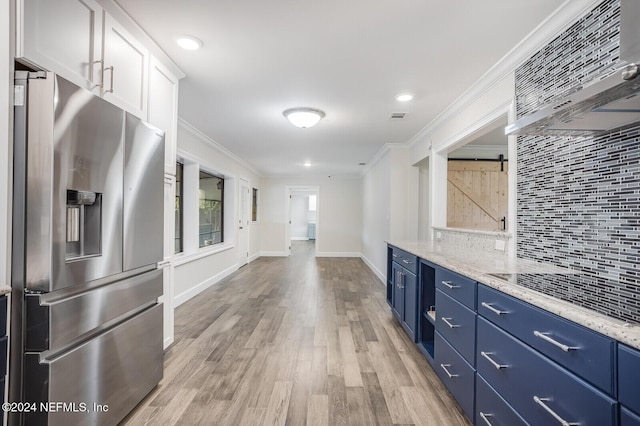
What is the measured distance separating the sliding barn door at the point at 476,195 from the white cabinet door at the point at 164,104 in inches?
168

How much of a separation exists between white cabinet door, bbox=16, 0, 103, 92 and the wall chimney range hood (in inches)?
86.8

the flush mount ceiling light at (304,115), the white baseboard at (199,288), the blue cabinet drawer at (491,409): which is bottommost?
the white baseboard at (199,288)

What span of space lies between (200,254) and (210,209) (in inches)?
45.5

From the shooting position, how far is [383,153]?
576 centimetres

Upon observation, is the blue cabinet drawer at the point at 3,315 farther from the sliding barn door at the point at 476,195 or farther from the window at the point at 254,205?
the window at the point at 254,205

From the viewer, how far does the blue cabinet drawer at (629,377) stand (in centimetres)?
83

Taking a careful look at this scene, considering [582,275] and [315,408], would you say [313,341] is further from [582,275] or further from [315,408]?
[582,275]

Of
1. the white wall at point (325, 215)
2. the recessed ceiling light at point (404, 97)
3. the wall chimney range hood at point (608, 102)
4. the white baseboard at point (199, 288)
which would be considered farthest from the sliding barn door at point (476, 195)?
the white wall at point (325, 215)

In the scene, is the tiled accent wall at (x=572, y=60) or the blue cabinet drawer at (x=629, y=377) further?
the tiled accent wall at (x=572, y=60)

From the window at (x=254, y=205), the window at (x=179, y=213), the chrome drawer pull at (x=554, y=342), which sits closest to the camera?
the chrome drawer pull at (x=554, y=342)

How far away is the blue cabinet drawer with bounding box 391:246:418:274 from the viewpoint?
2.81 metres

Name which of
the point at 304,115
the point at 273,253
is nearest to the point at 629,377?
the point at 304,115

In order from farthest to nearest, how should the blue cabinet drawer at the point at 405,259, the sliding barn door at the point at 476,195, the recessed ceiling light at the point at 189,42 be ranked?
the sliding barn door at the point at 476,195
the blue cabinet drawer at the point at 405,259
the recessed ceiling light at the point at 189,42

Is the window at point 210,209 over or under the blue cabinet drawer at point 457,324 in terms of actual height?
over
